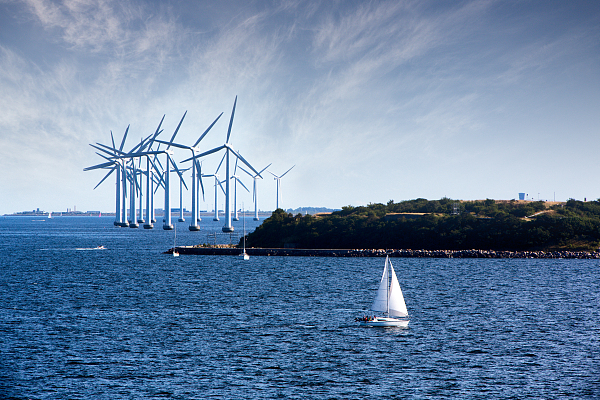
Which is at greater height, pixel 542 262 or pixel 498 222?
pixel 498 222

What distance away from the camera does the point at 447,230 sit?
5728 inches

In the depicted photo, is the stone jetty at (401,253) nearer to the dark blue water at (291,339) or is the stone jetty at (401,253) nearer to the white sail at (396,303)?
the dark blue water at (291,339)

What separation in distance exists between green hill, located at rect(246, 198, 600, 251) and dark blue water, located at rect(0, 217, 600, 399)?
44.5 metres

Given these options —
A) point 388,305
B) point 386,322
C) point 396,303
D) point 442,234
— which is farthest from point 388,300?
point 442,234

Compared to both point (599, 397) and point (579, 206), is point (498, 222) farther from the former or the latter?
point (599, 397)

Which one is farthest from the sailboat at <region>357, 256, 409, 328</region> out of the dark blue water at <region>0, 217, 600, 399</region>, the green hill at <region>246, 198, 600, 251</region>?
the green hill at <region>246, 198, 600, 251</region>

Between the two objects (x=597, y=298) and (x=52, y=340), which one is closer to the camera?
(x=52, y=340)

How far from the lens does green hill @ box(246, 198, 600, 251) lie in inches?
5448

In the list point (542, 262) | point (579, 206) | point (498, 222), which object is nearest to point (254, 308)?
point (542, 262)

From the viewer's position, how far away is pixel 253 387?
35562 millimetres

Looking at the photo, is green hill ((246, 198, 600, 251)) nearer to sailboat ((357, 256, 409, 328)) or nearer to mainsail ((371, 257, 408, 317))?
sailboat ((357, 256, 409, 328))

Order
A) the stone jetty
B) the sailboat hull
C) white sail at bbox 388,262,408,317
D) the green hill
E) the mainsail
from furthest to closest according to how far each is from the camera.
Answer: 1. the green hill
2. the stone jetty
3. the sailboat hull
4. white sail at bbox 388,262,408,317
5. the mainsail

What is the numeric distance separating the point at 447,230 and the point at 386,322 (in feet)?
320

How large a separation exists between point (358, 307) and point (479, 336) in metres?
18.5
